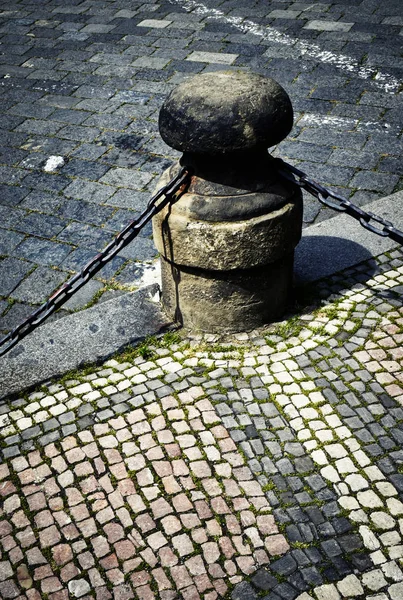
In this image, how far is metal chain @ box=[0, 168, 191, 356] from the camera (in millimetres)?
3967

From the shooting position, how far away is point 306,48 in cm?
878

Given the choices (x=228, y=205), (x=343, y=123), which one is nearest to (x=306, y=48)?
(x=343, y=123)

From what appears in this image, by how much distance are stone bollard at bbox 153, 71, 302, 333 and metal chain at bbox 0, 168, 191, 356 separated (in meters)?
0.09

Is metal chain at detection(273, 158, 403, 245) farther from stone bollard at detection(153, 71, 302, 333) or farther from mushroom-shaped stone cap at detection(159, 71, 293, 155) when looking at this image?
mushroom-shaped stone cap at detection(159, 71, 293, 155)

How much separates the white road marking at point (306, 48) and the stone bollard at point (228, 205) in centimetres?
432

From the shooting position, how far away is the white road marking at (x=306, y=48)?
7.98m

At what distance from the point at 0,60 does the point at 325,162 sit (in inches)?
213

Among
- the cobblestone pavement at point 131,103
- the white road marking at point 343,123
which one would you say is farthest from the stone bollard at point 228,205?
the white road marking at point 343,123

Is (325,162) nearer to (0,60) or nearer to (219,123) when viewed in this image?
(219,123)

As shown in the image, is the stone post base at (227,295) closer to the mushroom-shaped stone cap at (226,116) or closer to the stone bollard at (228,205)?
the stone bollard at (228,205)

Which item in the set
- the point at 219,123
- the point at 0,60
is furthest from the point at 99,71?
the point at 219,123

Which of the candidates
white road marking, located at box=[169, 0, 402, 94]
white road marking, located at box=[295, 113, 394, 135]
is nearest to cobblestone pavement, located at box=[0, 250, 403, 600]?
white road marking, located at box=[295, 113, 394, 135]

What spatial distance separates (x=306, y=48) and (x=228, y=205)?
18.5ft

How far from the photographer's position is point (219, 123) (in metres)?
3.78
